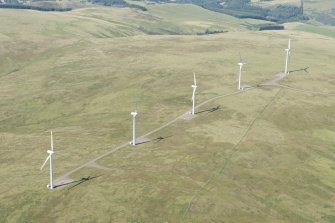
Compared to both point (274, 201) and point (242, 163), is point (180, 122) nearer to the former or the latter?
point (242, 163)

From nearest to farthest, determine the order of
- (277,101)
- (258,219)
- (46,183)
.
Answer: (258,219) < (46,183) < (277,101)

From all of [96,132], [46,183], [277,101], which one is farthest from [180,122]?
[46,183]

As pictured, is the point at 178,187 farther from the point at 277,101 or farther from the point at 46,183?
the point at 277,101

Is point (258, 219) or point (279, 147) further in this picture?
point (279, 147)

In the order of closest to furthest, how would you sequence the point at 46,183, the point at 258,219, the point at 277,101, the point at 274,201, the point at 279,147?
1. the point at 258,219
2. the point at 274,201
3. the point at 46,183
4. the point at 279,147
5. the point at 277,101

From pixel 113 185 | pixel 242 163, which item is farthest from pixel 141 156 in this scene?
pixel 242 163

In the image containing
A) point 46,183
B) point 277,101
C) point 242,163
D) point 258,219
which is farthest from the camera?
point 277,101

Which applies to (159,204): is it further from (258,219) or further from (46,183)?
(46,183)

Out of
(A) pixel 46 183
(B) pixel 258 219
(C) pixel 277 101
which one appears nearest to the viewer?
(B) pixel 258 219

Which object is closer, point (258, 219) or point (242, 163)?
point (258, 219)
